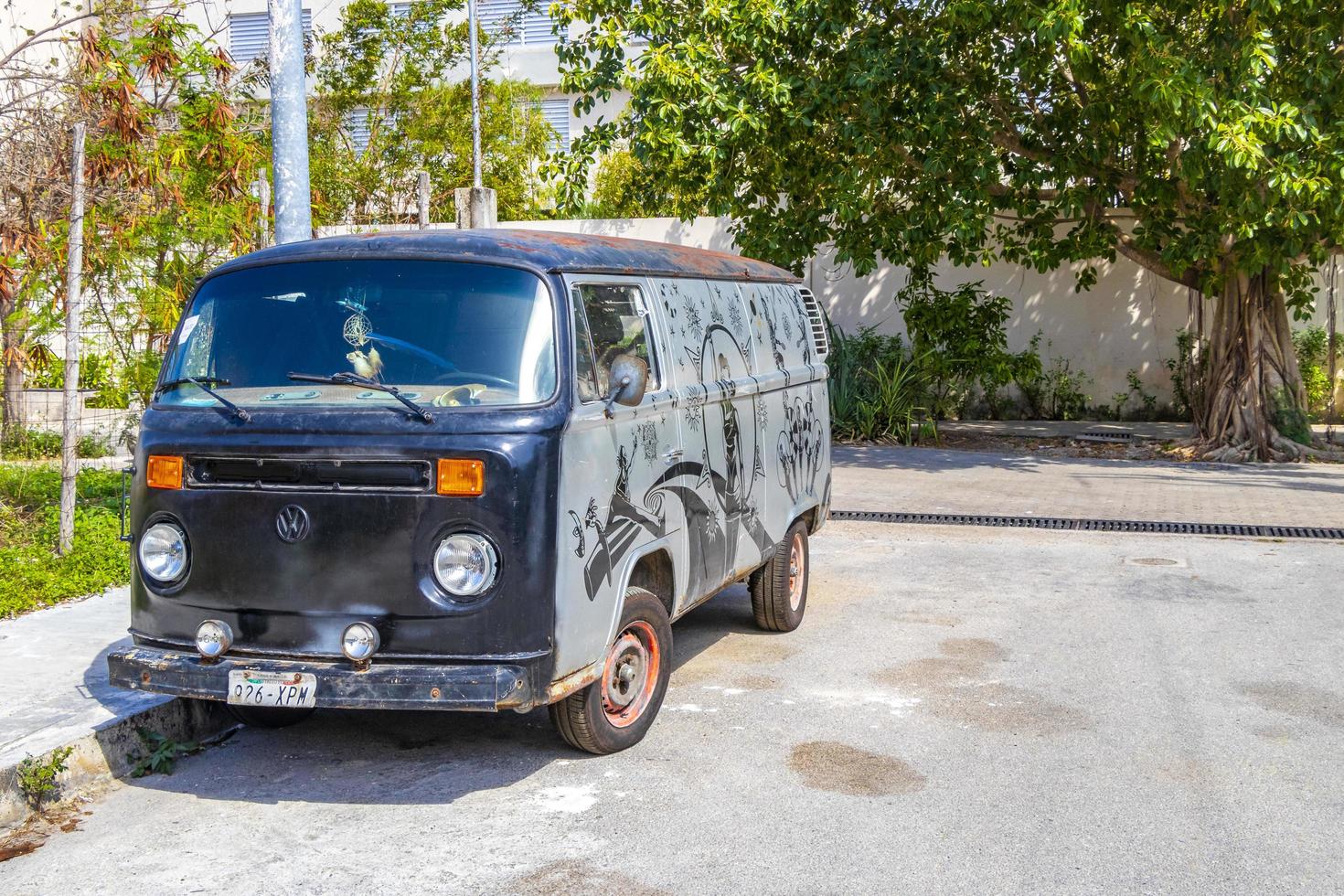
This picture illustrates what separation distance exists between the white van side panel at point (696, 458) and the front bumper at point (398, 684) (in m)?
0.24

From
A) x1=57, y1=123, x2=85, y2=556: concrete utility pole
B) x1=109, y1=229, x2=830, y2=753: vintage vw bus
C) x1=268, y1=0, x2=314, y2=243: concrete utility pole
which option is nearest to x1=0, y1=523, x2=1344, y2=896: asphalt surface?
x1=109, y1=229, x2=830, y2=753: vintage vw bus

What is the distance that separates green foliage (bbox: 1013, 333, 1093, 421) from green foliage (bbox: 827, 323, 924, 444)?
2.19 meters

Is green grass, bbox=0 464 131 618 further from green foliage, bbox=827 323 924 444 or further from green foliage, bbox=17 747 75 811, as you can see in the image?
green foliage, bbox=827 323 924 444

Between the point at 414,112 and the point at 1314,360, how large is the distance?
16823 mm

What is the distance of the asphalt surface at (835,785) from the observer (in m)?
4.64

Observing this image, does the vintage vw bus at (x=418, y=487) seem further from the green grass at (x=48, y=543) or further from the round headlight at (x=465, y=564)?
the green grass at (x=48, y=543)

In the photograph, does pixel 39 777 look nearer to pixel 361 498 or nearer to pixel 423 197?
pixel 361 498

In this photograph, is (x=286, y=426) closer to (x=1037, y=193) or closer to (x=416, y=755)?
(x=416, y=755)

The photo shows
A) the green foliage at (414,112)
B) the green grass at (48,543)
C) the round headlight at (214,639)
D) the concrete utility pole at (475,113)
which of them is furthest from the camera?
the green foliage at (414,112)

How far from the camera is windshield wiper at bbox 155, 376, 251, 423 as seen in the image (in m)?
5.36

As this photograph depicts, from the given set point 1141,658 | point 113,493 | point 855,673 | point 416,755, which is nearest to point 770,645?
point 855,673

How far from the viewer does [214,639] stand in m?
5.27

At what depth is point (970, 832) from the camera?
4945mm

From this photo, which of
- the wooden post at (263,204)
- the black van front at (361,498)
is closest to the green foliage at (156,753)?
the black van front at (361,498)
